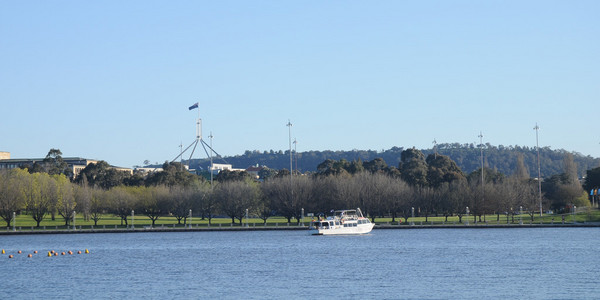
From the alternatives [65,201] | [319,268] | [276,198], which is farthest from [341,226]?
[65,201]

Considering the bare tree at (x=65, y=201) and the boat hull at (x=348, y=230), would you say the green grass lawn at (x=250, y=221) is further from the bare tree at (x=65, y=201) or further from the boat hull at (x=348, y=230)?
the boat hull at (x=348, y=230)

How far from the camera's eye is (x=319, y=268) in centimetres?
7450

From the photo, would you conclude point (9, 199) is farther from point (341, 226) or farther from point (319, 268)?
point (319, 268)

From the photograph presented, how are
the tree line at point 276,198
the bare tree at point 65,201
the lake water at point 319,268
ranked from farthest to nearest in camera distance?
the bare tree at point 65,201
the tree line at point 276,198
the lake water at point 319,268

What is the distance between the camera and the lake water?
191 feet

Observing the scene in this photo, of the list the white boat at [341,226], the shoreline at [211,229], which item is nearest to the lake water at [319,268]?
the white boat at [341,226]

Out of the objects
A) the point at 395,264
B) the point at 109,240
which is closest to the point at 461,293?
the point at 395,264

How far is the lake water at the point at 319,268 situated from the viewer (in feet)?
191

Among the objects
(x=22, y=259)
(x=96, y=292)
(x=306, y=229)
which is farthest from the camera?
(x=306, y=229)

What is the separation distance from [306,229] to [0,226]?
58.1m

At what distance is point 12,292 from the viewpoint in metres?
61.7

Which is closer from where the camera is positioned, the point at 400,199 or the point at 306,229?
the point at 306,229

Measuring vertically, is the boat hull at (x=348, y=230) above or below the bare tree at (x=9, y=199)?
below

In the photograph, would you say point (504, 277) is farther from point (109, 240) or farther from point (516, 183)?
point (516, 183)
